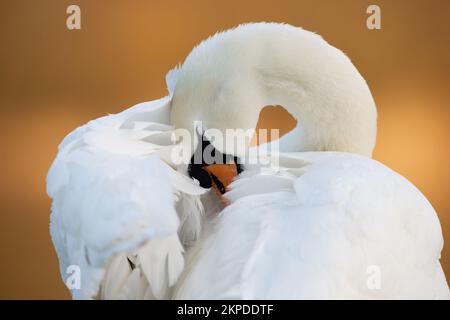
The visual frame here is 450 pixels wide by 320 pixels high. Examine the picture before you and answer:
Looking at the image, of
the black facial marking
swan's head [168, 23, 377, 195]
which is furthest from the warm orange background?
the black facial marking

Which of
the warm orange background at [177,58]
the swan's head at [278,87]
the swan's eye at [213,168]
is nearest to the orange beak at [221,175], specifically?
the swan's eye at [213,168]

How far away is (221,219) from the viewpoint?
623 millimetres

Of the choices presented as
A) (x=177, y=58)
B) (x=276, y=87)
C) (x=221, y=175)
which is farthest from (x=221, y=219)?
(x=177, y=58)

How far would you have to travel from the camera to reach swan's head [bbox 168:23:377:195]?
832mm

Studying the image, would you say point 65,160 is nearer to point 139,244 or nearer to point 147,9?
point 139,244

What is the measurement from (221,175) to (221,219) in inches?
4.8

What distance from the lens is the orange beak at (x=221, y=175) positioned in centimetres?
73

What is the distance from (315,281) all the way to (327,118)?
18.0 inches

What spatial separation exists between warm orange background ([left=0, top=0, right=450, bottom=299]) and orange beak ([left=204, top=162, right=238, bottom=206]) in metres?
1.57

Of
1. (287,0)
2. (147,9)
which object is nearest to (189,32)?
(147,9)

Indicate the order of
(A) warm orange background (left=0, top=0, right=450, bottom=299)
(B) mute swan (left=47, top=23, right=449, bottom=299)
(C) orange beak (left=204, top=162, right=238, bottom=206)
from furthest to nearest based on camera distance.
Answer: (A) warm orange background (left=0, top=0, right=450, bottom=299) → (C) orange beak (left=204, top=162, right=238, bottom=206) → (B) mute swan (left=47, top=23, right=449, bottom=299)

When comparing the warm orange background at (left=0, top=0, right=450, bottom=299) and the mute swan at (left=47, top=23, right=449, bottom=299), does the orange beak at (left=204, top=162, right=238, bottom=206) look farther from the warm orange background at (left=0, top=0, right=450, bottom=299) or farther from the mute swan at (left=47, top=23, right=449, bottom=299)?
the warm orange background at (left=0, top=0, right=450, bottom=299)

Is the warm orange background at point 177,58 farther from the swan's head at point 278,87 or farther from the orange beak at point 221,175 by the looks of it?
the orange beak at point 221,175

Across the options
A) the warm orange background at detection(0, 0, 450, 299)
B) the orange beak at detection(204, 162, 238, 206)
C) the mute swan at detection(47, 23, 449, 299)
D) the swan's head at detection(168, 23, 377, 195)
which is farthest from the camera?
the warm orange background at detection(0, 0, 450, 299)
